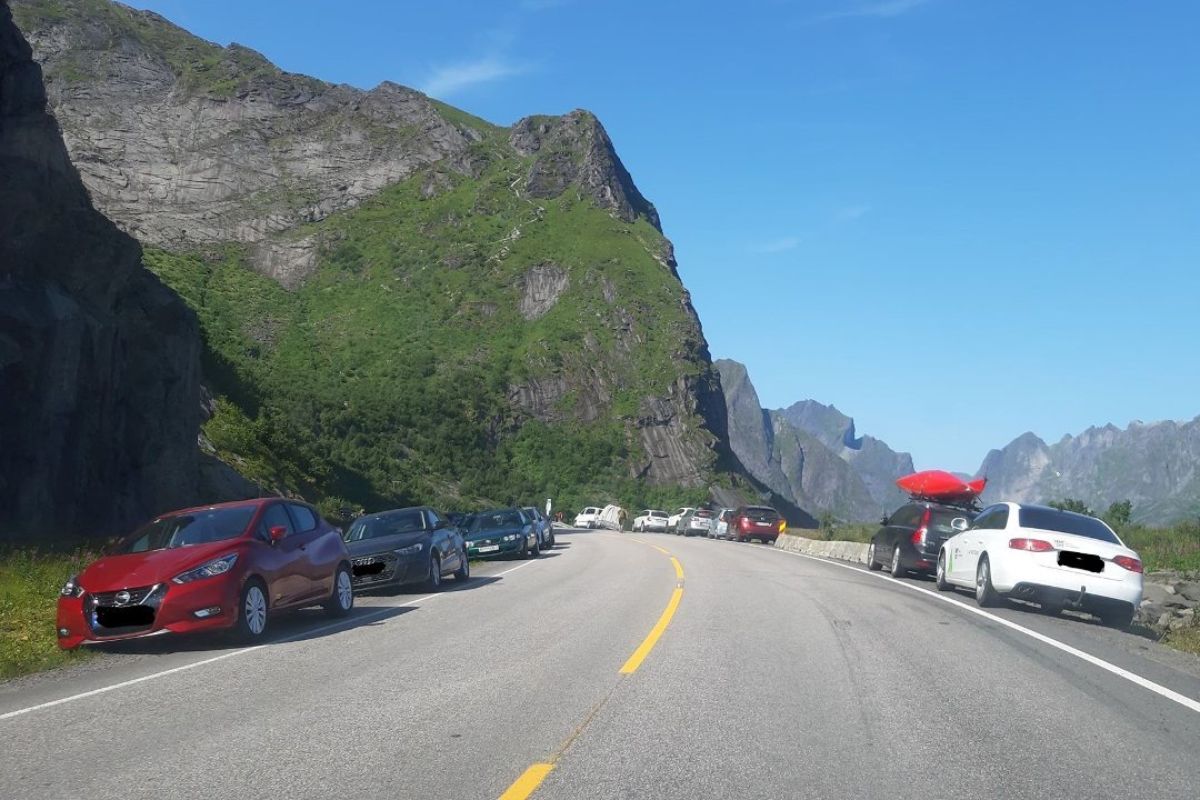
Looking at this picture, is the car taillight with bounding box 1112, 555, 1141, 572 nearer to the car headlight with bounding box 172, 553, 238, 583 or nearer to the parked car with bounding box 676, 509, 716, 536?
the car headlight with bounding box 172, 553, 238, 583

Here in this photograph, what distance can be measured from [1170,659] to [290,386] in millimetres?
68808

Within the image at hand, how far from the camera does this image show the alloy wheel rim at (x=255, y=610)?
12.0 m

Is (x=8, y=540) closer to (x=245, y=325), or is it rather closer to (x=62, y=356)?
(x=62, y=356)

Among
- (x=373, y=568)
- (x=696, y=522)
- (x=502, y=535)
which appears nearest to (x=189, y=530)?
(x=373, y=568)

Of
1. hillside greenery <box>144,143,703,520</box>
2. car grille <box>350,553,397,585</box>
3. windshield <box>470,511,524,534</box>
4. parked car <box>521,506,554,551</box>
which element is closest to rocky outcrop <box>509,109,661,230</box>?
hillside greenery <box>144,143,703,520</box>

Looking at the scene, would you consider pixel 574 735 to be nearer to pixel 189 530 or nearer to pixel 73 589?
pixel 73 589

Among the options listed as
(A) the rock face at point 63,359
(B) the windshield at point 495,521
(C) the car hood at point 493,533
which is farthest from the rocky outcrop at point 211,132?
(C) the car hood at point 493,533

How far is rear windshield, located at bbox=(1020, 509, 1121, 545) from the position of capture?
49.9 feet

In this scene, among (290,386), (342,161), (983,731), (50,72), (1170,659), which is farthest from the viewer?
(342,161)

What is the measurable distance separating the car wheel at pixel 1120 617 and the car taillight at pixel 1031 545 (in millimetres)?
1113

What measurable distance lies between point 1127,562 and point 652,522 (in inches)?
1929

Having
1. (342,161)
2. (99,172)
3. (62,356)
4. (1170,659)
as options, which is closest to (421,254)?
(342,161)

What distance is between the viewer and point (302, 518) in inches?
562

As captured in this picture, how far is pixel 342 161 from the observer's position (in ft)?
362
